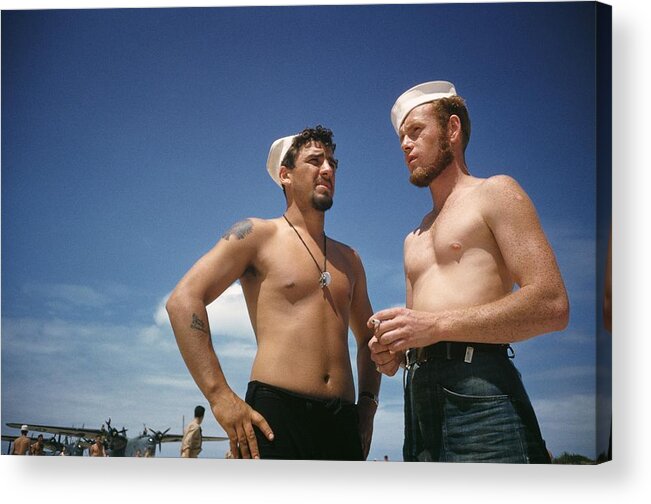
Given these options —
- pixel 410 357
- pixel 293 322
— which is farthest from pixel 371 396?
pixel 293 322

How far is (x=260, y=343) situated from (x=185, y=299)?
0.39 m

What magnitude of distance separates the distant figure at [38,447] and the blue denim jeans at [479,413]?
1.74 meters

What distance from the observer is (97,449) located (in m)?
5.71

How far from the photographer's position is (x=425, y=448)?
5469mm

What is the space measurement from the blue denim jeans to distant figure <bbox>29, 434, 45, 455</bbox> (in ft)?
5.72

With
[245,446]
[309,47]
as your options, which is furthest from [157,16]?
[245,446]

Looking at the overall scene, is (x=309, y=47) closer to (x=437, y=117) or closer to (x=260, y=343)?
(x=437, y=117)

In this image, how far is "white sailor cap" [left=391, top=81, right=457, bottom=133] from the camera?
5613mm

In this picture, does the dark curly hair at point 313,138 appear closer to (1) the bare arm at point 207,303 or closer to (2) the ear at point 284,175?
(2) the ear at point 284,175

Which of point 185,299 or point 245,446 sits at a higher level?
point 185,299

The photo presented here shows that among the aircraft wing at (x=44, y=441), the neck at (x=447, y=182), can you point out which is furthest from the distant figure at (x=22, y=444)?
the neck at (x=447, y=182)

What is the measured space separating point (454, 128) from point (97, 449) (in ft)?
7.00

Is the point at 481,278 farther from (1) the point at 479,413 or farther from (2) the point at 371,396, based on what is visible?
(2) the point at 371,396

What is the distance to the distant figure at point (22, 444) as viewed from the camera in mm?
5785
